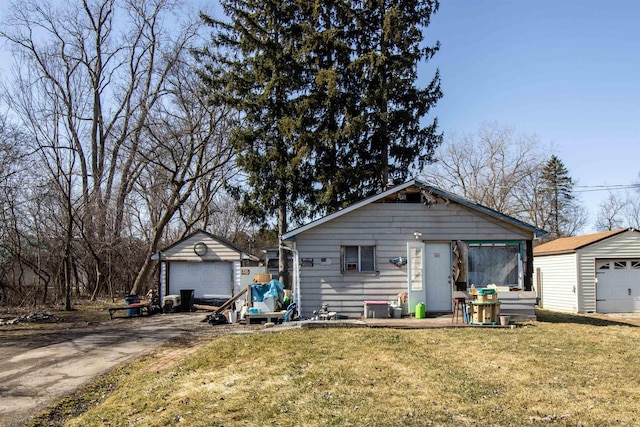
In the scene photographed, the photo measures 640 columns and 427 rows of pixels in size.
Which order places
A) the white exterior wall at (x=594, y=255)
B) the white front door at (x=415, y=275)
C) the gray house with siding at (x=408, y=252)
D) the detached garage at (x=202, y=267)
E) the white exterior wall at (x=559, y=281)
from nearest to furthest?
the white front door at (x=415, y=275) < the gray house with siding at (x=408, y=252) < the white exterior wall at (x=594, y=255) < the white exterior wall at (x=559, y=281) < the detached garage at (x=202, y=267)

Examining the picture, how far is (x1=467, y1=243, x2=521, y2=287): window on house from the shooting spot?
13.6 metres

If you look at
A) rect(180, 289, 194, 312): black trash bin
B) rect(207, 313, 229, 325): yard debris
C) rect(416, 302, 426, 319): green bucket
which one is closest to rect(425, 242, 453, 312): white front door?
rect(416, 302, 426, 319): green bucket

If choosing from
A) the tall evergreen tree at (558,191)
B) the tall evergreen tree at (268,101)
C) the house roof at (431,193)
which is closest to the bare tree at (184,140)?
the tall evergreen tree at (268,101)

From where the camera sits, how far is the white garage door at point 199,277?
1955cm

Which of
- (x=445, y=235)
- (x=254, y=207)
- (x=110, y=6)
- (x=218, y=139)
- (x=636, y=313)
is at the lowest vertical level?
(x=636, y=313)

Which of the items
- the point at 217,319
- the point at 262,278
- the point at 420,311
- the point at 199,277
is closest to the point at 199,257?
the point at 199,277

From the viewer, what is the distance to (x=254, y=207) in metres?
20.6

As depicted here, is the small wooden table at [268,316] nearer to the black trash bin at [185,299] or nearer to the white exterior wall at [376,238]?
the white exterior wall at [376,238]

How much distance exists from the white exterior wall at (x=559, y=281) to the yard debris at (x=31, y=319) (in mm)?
17723

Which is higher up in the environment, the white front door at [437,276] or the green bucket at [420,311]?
the white front door at [437,276]

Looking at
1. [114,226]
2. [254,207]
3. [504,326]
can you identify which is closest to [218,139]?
[254,207]

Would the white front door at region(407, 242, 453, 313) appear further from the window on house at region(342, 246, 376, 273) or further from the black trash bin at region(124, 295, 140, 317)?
the black trash bin at region(124, 295, 140, 317)

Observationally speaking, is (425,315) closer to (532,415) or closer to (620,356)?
(620,356)

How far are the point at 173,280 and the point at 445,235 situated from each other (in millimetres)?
11346
